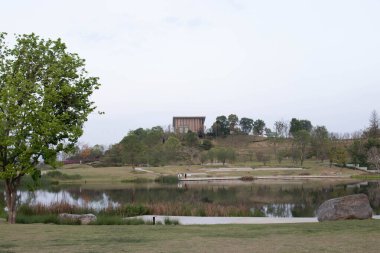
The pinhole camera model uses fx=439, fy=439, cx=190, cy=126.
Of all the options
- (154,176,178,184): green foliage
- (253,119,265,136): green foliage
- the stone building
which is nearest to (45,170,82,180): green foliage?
(154,176,178,184): green foliage

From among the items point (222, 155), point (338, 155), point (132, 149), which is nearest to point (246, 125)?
point (222, 155)

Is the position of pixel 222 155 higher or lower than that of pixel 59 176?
higher

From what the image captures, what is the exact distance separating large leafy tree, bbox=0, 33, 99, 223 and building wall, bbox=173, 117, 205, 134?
435 ft

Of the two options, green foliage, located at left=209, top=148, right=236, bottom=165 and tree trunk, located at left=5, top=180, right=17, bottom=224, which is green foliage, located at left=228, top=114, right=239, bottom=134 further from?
tree trunk, located at left=5, top=180, right=17, bottom=224

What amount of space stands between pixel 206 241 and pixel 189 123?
144 metres

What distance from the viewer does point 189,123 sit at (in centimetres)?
15575

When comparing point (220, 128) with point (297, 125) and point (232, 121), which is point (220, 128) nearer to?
point (232, 121)

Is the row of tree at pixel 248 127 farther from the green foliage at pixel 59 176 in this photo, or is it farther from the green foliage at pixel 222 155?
the green foliage at pixel 59 176

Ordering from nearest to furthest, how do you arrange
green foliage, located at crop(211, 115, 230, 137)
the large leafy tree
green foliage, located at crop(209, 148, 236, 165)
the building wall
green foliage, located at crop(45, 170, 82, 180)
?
the large leafy tree, green foliage, located at crop(45, 170, 82, 180), green foliage, located at crop(209, 148, 236, 165), green foliage, located at crop(211, 115, 230, 137), the building wall

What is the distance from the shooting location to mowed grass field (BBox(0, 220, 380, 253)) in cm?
1011

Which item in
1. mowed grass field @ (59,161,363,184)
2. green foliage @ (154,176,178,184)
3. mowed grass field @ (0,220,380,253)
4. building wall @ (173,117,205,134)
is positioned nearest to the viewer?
mowed grass field @ (0,220,380,253)

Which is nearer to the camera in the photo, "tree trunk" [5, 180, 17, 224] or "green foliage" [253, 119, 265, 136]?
"tree trunk" [5, 180, 17, 224]

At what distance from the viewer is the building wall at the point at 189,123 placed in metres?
153

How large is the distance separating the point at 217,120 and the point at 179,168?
62.6m
